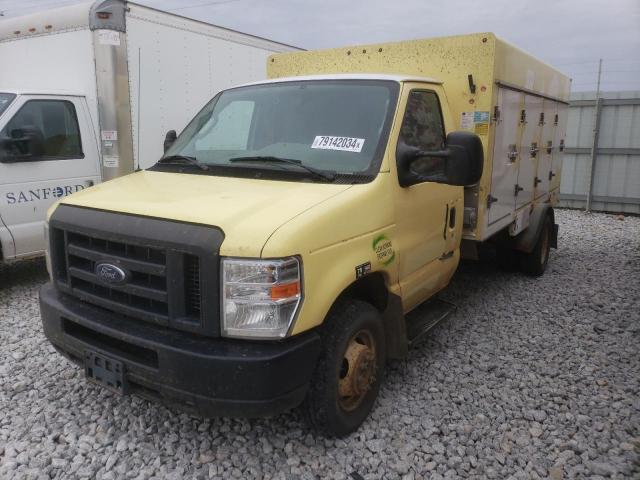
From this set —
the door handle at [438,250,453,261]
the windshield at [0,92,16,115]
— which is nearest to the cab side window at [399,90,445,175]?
the door handle at [438,250,453,261]

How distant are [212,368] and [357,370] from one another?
1.01 meters

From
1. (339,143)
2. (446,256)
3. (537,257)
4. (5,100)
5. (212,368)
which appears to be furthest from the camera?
(537,257)

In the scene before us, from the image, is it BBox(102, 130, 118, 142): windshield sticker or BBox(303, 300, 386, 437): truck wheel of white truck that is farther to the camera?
BBox(102, 130, 118, 142): windshield sticker

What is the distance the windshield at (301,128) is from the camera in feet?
11.2

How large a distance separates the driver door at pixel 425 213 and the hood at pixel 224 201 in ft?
2.41

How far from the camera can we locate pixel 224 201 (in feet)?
9.49

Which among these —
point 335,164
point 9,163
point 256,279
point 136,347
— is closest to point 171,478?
point 136,347

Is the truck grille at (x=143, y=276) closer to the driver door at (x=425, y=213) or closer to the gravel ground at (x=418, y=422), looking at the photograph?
the gravel ground at (x=418, y=422)

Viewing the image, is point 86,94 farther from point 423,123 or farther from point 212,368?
point 212,368

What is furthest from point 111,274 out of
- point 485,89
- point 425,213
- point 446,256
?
point 485,89

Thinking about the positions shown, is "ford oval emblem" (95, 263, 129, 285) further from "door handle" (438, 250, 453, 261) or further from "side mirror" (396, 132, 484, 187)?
"door handle" (438, 250, 453, 261)

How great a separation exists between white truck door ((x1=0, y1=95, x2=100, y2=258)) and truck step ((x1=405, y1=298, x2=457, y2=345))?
4.04 m

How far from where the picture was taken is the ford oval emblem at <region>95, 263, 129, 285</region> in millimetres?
2840

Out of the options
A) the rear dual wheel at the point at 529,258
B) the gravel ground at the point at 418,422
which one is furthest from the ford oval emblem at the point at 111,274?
the rear dual wheel at the point at 529,258
